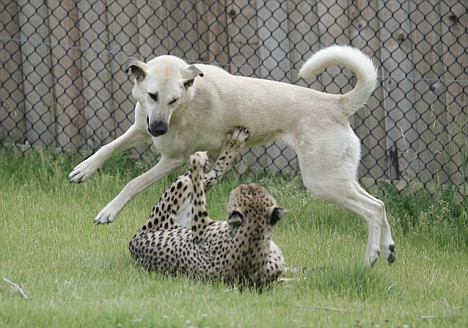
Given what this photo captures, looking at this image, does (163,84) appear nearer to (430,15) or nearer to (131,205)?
(131,205)

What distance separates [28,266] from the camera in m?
5.87

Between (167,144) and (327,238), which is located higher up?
(167,144)

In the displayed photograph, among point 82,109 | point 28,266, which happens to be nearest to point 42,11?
point 82,109

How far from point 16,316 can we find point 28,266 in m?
1.43

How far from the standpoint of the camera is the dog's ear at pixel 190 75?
6.33 m

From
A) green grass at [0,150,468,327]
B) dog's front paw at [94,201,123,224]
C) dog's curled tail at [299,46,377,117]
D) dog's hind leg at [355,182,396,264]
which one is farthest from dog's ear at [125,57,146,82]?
dog's hind leg at [355,182,396,264]

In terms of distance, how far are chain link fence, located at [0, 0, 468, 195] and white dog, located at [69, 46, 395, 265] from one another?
58.7 inches

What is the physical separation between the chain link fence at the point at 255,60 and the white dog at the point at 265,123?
4.89ft

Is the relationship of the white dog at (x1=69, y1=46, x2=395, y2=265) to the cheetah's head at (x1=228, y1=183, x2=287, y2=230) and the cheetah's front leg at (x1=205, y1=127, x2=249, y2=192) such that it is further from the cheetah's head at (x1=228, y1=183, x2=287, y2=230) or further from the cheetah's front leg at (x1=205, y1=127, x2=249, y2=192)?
the cheetah's head at (x1=228, y1=183, x2=287, y2=230)

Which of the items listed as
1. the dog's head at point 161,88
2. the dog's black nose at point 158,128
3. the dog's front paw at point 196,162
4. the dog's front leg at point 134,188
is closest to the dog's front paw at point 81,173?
the dog's front leg at point 134,188

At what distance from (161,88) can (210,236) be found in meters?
1.06

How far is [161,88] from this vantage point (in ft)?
20.4

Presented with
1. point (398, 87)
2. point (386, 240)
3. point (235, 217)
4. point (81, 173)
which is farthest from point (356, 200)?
point (398, 87)

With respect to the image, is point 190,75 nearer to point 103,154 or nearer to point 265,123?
point 265,123
